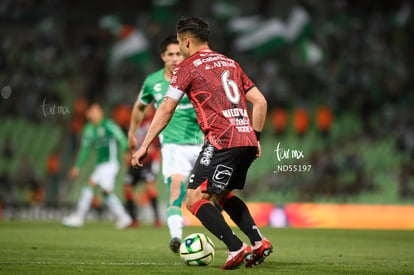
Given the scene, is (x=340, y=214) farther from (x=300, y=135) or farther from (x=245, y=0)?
(x=245, y=0)

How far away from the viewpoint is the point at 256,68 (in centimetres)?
2442

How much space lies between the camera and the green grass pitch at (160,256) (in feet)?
19.8

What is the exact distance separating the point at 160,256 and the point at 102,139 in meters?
7.46

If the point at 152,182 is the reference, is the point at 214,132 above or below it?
above

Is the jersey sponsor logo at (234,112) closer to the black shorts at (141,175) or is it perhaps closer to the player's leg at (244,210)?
the player's leg at (244,210)

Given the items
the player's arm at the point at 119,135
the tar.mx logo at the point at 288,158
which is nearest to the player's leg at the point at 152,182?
the player's arm at the point at 119,135

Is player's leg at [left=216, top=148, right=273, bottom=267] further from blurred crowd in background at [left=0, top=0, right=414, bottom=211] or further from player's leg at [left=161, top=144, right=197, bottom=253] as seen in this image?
blurred crowd in background at [left=0, top=0, right=414, bottom=211]

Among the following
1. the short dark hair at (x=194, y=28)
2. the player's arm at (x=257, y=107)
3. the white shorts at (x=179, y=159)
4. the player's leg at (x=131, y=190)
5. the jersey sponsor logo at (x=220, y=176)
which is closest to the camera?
the jersey sponsor logo at (x=220, y=176)

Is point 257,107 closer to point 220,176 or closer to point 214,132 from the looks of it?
point 214,132

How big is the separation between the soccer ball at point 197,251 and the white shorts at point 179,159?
1971 millimetres

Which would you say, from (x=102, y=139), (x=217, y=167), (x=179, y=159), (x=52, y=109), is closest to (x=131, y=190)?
(x=102, y=139)

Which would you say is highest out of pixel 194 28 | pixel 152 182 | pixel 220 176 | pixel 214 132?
pixel 194 28

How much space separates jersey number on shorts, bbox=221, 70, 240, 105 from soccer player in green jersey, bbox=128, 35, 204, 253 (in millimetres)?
2177

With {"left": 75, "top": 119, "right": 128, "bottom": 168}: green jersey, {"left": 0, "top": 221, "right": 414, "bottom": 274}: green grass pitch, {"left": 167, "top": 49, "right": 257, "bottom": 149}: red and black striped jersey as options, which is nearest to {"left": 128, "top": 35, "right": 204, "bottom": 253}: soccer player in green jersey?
{"left": 0, "top": 221, "right": 414, "bottom": 274}: green grass pitch
